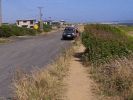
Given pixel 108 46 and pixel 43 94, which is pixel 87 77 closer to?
pixel 108 46

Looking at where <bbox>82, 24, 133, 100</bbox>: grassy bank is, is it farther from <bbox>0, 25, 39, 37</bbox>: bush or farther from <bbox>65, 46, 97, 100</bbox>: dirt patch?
<bbox>0, 25, 39, 37</bbox>: bush

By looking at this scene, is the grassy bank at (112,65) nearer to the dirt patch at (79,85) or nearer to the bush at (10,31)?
the dirt patch at (79,85)

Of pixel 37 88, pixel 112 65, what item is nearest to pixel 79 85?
pixel 112 65

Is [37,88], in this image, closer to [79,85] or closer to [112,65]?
[79,85]

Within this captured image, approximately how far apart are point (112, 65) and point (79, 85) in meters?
1.32

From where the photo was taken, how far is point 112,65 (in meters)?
15.5

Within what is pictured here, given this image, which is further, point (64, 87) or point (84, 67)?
point (84, 67)

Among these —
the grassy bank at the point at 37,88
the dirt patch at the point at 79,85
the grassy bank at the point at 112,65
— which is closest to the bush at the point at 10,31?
the grassy bank at the point at 112,65

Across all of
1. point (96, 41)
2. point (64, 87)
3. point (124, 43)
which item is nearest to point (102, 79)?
point (64, 87)

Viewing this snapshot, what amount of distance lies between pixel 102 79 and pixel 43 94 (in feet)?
13.4

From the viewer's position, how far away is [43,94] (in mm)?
11578

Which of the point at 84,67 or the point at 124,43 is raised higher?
the point at 124,43

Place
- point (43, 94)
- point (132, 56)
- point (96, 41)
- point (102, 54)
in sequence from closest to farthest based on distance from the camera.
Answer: point (43, 94)
point (132, 56)
point (102, 54)
point (96, 41)

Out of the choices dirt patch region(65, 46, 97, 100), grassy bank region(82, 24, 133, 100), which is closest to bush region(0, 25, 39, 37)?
grassy bank region(82, 24, 133, 100)
